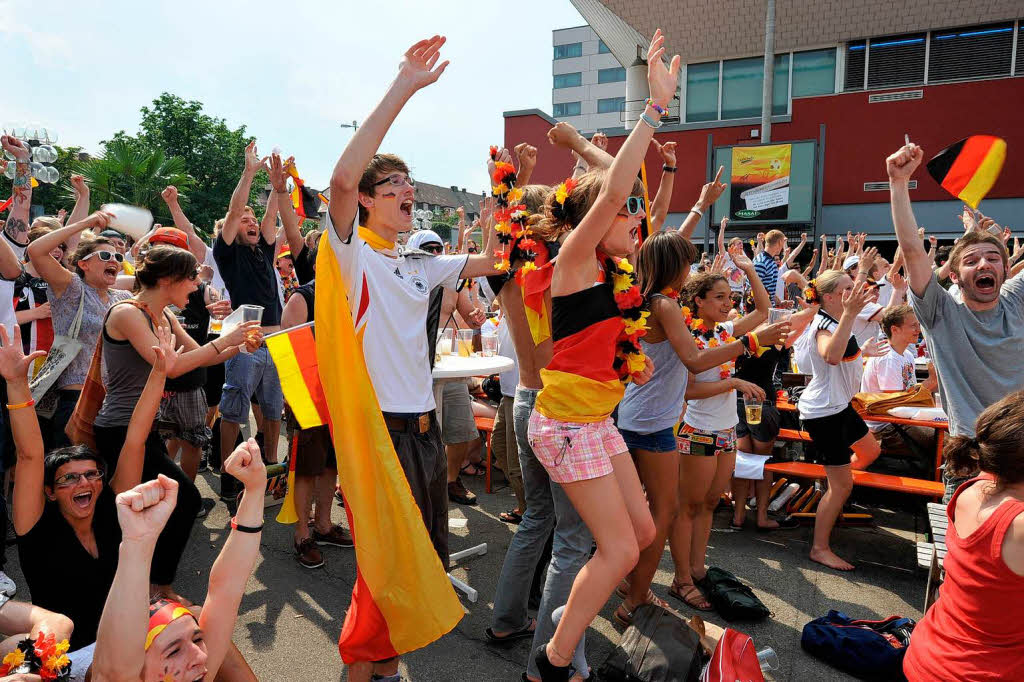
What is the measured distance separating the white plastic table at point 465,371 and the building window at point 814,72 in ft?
67.4

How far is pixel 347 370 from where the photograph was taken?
8.64ft

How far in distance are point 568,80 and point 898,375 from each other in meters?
62.7

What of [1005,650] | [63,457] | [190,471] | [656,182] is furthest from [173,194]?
[656,182]

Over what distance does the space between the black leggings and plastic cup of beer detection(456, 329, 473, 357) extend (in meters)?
2.42

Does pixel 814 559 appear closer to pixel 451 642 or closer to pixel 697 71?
pixel 451 642

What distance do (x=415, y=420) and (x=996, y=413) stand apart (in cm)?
213

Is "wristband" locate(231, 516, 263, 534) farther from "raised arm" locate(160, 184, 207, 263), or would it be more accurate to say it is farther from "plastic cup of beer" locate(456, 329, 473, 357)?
"raised arm" locate(160, 184, 207, 263)

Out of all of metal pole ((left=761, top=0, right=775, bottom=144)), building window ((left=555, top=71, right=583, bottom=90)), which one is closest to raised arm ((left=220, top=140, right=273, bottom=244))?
metal pole ((left=761, top=0, right=775, bottom=144))

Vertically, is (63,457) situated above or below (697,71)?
below

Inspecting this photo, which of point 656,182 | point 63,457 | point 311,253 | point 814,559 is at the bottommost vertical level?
point 814,559

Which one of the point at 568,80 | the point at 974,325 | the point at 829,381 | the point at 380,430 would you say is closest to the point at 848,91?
the point at 829,381

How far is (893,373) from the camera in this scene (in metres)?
5.95

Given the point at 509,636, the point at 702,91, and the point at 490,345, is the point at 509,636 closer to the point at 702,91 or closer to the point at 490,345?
the point at 490,345

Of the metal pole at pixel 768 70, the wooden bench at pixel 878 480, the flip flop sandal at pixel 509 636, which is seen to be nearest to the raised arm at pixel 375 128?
the flip flop sandal at pixel 509 636
